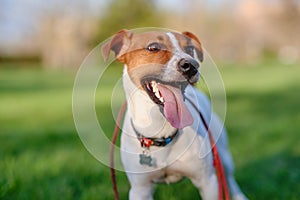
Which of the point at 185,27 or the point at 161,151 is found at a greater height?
the point at 161,151

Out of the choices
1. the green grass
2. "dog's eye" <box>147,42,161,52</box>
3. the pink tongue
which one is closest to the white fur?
"dog's eye" <box>147,42,161,52</box>

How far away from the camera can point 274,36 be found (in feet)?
162

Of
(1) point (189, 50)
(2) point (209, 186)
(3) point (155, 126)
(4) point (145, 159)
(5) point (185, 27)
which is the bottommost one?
(5) point (185, 27)

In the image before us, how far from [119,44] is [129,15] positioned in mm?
26156

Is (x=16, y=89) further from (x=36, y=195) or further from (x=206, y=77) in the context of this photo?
(x=206, y=77)

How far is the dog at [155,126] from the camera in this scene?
2824 millimetres

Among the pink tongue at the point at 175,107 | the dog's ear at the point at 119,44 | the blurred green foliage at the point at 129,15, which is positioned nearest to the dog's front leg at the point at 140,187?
the pink tongue at the point at 175,107

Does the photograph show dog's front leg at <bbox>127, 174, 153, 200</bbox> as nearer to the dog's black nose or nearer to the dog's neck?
the dog's neck

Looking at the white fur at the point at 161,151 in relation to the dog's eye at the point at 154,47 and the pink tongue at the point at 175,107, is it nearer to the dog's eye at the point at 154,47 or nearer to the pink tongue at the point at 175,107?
the dog's eye at the point at 154,47

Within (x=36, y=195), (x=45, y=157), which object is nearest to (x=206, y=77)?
(x=36, y=195)

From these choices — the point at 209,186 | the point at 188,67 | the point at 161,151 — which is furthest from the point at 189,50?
the point at 209,186

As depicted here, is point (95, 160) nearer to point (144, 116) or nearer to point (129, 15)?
point (144, 116)

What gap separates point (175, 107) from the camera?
106 inches

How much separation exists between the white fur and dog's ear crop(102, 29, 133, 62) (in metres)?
0.12
